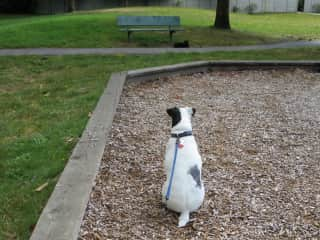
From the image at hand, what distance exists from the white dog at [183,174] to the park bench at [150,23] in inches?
482

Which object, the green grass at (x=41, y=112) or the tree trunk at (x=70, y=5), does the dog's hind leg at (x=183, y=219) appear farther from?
the tree trunk at (x=70, y=5)

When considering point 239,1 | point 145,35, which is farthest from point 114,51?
point 239,1

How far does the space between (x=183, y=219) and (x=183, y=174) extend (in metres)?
0.31

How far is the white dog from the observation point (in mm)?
3500

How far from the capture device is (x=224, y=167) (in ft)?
15.7

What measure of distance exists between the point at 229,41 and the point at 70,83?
7.98 meters

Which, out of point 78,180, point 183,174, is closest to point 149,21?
point 78,180

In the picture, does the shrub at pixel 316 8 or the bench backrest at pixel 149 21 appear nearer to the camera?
the bench backrest at pixel 149 21

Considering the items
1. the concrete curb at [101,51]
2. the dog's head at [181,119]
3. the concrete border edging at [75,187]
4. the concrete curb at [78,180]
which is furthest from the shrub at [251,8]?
the dog's head at [181,119]

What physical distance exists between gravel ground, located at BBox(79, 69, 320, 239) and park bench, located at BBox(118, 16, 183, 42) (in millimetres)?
7680

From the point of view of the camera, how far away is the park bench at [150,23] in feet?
51.8

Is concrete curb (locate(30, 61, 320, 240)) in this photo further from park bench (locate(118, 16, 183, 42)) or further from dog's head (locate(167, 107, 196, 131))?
park bench (locate(118, 16, 183, 42))

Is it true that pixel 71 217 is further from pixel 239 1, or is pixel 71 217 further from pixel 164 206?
pixel 239 1

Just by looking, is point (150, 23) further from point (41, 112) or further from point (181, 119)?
point (181, 119)
